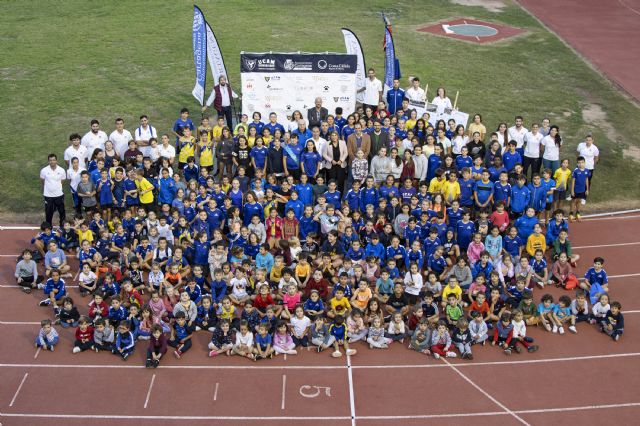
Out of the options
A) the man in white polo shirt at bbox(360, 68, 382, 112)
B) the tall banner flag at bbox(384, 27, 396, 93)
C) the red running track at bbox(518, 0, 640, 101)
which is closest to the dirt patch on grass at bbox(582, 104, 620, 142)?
the red running track at bbox(518, 0, 640, 101)

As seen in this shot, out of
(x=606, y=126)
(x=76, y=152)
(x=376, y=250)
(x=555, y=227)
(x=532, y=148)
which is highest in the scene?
(x=532, y=148)

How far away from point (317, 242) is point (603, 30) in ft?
72.2

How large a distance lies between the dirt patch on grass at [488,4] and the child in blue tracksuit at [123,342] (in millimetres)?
27468

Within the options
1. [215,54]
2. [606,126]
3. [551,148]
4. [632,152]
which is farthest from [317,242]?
[606,126]

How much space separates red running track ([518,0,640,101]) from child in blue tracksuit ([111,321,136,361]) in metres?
19.1

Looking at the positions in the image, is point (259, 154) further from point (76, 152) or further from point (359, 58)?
point (359, 58)

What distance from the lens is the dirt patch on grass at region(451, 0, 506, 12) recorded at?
3591 cm

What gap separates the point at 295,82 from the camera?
19859 millimetres

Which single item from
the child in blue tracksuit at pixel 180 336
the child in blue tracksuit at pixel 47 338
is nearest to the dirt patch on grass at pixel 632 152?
the child in blue tracksuit at pixel 180 336

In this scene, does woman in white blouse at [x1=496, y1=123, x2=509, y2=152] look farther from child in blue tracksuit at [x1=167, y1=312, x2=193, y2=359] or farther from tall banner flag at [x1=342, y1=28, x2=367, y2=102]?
child in blue tracksuit at [x1=167, y1=312, x2=193, y2=359]

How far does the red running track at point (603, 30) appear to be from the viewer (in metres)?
27.8

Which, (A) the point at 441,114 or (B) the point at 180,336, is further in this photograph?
(A) the point at 441,114

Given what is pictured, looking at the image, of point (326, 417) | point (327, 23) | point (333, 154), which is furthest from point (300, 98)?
point (327, 23)

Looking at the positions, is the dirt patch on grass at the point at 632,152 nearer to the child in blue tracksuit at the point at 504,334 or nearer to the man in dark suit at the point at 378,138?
the man in dark suit at the point at 378,138
